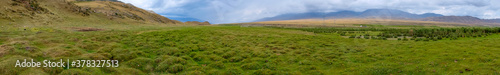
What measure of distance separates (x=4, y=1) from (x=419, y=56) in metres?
58.0

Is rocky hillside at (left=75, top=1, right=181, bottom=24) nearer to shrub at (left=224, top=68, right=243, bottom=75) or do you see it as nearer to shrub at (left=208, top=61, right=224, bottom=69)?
shrub at (left=208, top=61, right=224, bottom=69)

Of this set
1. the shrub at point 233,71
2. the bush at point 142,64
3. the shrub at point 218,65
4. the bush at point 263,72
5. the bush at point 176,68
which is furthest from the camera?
the shrub at point 218,65

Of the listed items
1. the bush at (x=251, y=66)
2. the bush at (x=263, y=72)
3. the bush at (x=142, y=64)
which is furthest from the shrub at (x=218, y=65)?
the bush at (x=142, y=64)

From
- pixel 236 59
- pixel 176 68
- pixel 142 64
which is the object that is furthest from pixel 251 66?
pixel 142 64

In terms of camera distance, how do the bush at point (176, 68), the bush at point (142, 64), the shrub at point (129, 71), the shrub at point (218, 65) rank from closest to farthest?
the shrub at point (129, 71) → the bush at point (176, 68) → the bush at point (142, 64) → the shrub at point (218, 65)

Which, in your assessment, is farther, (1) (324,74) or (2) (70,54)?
(2) (70,54)

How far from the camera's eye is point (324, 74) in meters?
12.1

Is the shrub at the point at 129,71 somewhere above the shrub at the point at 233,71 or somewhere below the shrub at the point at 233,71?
above

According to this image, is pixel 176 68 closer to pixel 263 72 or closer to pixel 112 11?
pixel 263 72

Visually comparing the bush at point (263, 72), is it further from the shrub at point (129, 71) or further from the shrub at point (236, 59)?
the shrub at point (129, 71)

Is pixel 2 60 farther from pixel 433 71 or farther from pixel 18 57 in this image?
pixel 433 71

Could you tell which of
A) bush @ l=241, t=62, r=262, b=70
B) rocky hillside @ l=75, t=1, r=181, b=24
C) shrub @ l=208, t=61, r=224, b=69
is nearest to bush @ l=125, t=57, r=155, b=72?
shrub @ l=208, t=61, r=224, b=69

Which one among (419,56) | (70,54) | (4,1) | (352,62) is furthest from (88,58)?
(4,1)

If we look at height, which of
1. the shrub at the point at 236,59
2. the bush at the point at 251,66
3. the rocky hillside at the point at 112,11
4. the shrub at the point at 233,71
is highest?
the rocky hillside at the point at 112,11
